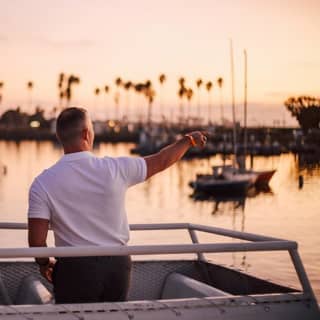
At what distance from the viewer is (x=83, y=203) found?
4.44 metres

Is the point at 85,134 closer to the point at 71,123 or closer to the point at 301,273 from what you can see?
the point at 71,123

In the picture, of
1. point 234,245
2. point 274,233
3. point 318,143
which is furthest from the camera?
point 318,143

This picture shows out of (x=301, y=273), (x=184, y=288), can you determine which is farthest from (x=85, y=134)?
(x=184, y=288)

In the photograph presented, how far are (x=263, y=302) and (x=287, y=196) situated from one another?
78915 mm

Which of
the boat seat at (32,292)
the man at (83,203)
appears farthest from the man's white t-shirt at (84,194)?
the boat seat at (32,292)

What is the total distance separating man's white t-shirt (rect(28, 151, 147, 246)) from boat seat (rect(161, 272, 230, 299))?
3.37 ft

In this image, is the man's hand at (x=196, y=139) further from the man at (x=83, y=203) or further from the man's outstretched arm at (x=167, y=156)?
the man at (x=83, y=203)

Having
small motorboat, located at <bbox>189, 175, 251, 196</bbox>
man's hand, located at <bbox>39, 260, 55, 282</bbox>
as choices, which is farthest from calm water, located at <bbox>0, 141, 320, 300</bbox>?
man's hand, located at <bbox>39, 260, 55, 282</bbox>

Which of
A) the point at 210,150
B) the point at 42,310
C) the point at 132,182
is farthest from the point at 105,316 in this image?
the point at 210,150

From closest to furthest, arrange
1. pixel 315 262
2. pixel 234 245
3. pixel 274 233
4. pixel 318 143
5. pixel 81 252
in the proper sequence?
pixel 81 252 < pixel 234 245 < pixel 315 262 < pixel 274 233 < pixel 318 143

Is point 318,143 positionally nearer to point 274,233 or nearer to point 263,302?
point 274,233

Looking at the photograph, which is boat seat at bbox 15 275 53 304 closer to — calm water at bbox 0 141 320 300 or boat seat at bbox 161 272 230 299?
boat seat at bbox 161 272 230 299

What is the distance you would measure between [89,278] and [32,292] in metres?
1.40

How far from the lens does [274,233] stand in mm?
52500
